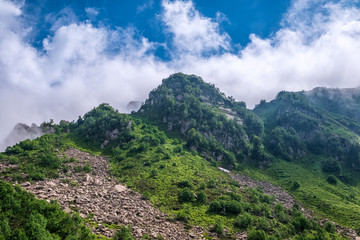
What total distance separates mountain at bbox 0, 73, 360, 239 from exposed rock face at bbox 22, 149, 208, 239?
0.22 meters

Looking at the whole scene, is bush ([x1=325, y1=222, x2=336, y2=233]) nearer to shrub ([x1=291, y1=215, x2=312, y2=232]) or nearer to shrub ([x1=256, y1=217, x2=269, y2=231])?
shrub ([x1=291, y1=215, x2=312, y2=232])

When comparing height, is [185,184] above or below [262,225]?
above

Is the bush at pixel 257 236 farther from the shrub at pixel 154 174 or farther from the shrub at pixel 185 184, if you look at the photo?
the shrub at pixel 154 174

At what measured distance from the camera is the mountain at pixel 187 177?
34.8 m

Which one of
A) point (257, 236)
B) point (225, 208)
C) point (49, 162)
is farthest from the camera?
point (49, 162)

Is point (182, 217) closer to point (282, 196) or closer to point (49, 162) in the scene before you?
point (49, 162)

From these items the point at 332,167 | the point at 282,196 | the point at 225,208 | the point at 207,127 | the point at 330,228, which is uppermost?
the point at 207,127

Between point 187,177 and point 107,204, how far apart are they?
33116mm

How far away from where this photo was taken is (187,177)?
6662cm

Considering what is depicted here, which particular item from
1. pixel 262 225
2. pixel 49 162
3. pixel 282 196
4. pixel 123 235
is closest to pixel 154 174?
pixel 49 162

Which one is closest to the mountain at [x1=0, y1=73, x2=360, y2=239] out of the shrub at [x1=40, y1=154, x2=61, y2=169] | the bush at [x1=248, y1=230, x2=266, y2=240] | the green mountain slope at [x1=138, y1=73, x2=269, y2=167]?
the bush at [x1=248, y1=230, x2=266, y2=240]

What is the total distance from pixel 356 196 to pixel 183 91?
132155 millimetres

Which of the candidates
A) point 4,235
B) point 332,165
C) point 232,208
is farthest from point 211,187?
Answer: point 332,165

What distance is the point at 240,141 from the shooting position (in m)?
123
